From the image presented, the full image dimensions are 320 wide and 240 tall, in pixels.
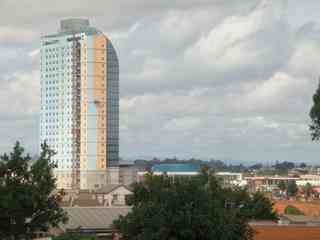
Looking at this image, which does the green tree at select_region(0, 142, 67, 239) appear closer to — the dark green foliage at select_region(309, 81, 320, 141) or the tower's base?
the dark green foliage at select_region(309, 81, 320, 141)

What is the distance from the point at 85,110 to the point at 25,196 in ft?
495

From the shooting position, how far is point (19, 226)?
32594mm

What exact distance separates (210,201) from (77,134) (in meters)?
151

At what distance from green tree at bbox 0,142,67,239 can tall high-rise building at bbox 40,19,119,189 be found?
145 m

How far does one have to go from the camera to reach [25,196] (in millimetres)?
32281

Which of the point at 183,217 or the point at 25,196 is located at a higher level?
the point at 25,196

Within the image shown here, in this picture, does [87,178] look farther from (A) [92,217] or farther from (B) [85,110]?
(A) [92,217]

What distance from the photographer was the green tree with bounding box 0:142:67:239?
106 ft

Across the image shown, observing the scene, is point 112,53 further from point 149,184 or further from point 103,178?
point 149,184

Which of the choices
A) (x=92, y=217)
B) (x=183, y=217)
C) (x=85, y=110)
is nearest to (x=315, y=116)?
(x=183, y=217)

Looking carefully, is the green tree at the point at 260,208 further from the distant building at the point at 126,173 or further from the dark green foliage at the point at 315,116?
the distant building at the point at 126,173

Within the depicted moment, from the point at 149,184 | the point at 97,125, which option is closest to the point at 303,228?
the point at 149,184

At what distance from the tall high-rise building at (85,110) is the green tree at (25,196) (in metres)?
145

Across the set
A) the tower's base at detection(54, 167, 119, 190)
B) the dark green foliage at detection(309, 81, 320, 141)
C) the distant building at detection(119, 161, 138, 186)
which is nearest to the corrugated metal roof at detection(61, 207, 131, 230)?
the dark green foliage at detection(309, 81, 320, 141)
